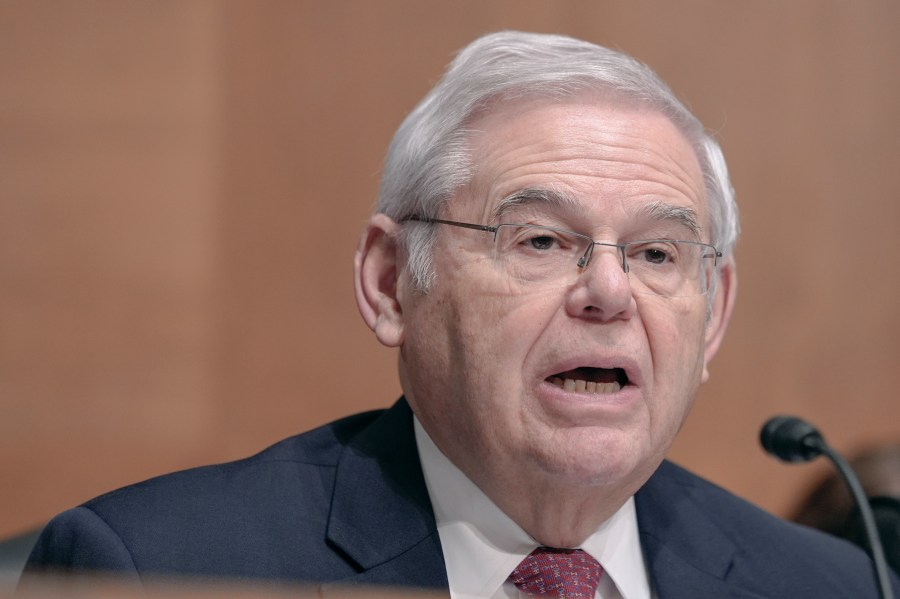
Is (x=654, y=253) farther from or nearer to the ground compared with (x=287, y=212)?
farther from the ground

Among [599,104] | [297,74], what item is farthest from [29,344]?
[599,104]

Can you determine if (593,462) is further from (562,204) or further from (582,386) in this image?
(562,204)

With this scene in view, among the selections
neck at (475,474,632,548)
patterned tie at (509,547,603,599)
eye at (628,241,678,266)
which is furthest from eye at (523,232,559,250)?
patterned tie at (509,547,603,599)

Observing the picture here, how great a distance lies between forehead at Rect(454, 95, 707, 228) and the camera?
4.79ft

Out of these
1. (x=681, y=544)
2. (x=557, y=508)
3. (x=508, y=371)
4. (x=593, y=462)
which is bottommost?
(x=681, y=544)

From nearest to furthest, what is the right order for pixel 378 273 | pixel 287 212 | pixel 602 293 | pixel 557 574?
pixel 602 293 < pixel 557 574 < pixel 378 273 < pixel 287 212

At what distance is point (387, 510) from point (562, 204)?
52 cm

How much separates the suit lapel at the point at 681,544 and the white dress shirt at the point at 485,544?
0.04 metres

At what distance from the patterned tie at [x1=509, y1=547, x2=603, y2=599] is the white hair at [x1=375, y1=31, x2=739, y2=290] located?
430 mm

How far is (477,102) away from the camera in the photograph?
1.56 meters

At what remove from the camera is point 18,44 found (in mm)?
2598

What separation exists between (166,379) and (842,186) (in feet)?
6.77

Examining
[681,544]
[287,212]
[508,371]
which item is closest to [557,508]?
[508,371]

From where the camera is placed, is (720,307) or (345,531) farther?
(720,307)
